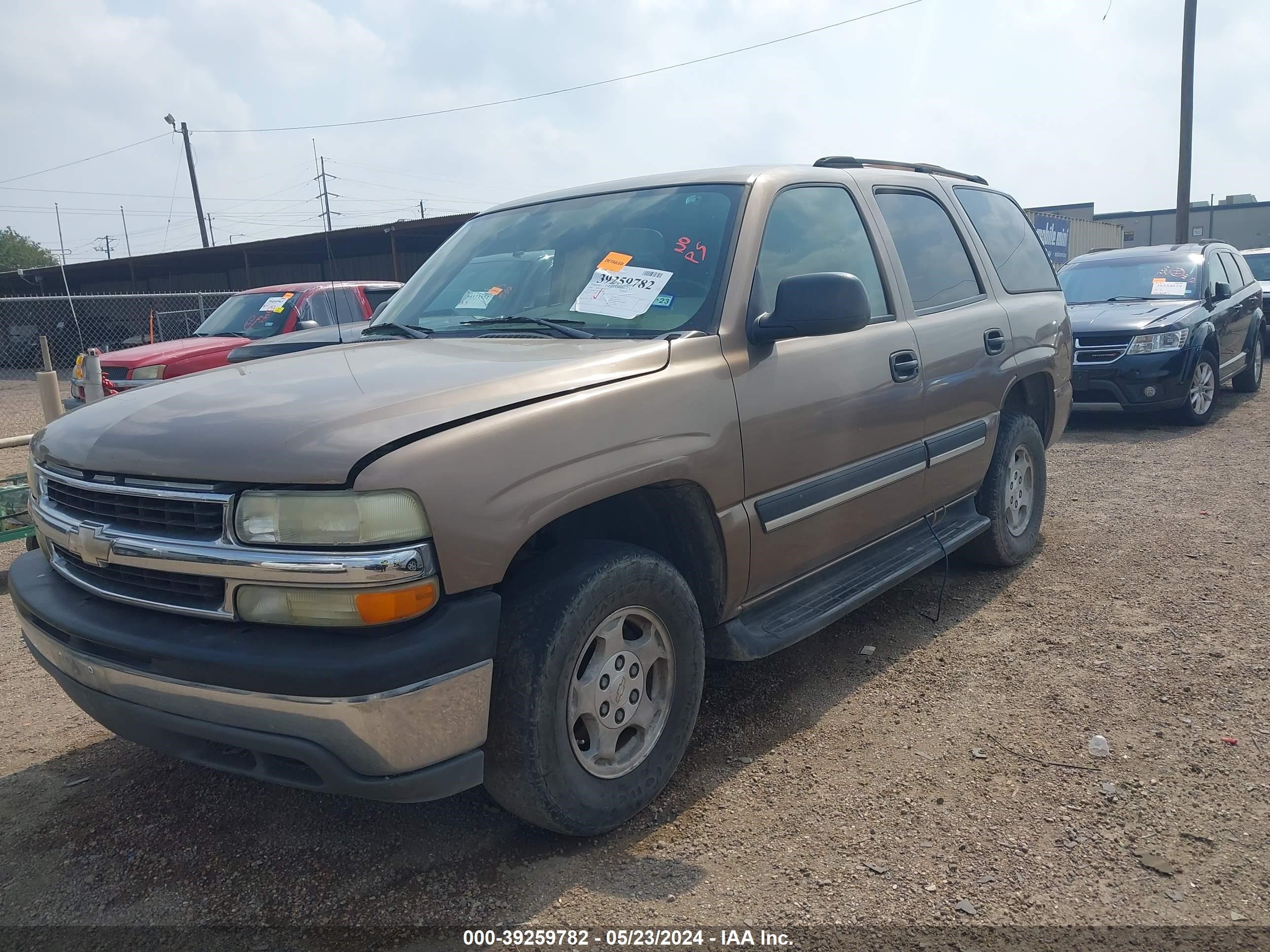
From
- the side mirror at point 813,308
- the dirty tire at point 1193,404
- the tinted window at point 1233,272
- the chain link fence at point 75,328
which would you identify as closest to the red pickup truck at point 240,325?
the chain link fence at point 75,328

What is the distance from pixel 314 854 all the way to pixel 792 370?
205 centimetres

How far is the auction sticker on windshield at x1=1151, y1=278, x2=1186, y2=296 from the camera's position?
981cm

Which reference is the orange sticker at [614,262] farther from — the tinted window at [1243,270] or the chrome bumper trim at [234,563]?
the tinted window at [1243,270]

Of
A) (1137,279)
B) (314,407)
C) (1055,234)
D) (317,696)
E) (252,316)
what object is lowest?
(317,696)

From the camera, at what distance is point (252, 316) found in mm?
10758

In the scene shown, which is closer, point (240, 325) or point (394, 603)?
point (394, 603)

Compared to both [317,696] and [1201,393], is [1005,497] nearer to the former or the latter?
[317,696]

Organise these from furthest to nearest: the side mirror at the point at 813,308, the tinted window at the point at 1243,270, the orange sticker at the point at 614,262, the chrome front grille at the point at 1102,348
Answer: the tinted window at the point at 1243,270, the chrome front grille at the point at 1102,348, the orange sticker at the point at 614,262, the side mirror at the point at 813,308

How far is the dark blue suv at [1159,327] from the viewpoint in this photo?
8883 millimetres

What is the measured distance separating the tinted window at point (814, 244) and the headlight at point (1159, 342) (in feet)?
20.3

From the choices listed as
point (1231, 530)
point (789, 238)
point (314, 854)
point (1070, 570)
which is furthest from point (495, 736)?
point (1231, 530)

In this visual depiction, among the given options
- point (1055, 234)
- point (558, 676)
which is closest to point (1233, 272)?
point (558, 676)

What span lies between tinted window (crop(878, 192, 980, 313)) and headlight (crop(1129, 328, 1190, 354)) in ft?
17.2

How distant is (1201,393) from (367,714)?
9.33m
